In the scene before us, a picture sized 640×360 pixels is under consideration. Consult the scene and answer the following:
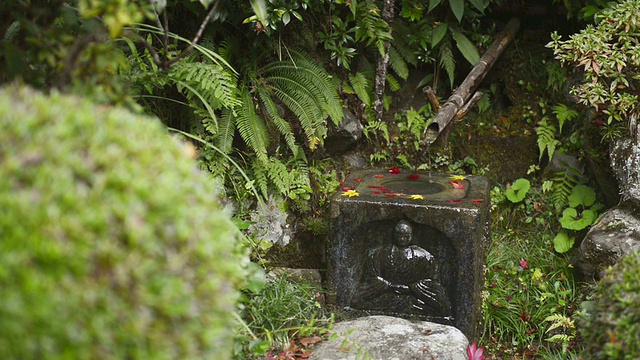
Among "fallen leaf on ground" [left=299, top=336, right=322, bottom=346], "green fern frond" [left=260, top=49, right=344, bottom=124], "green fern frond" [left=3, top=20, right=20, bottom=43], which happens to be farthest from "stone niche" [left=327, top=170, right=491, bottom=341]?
"green fern frond" [left=3, top=20, right=20, bottom=43]

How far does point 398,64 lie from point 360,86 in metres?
0.43

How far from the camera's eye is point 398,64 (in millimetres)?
5410

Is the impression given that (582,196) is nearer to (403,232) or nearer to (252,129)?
(403,232)

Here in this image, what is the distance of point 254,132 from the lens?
14.5 feet

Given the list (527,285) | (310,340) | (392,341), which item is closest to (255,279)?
(310,340)

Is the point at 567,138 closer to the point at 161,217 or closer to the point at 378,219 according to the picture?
the point at 378,219

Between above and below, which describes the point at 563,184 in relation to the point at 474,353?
above

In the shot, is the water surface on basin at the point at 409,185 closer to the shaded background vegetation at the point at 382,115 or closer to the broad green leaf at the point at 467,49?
the shaded background vegetation at the point at 382,115

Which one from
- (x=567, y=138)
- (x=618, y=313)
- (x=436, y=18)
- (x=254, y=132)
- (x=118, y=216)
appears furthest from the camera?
(x=436, y=18)

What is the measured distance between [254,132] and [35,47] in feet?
7.58

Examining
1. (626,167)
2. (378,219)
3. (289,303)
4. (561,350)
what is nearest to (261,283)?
(289,303)

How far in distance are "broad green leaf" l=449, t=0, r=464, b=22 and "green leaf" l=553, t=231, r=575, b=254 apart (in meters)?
1.92

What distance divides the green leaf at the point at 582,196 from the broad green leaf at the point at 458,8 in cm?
167

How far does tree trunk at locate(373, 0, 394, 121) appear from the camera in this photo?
5.17 meters
